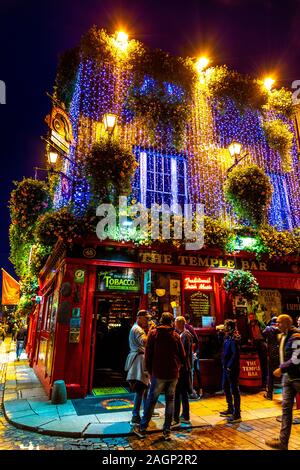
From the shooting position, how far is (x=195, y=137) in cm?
1366

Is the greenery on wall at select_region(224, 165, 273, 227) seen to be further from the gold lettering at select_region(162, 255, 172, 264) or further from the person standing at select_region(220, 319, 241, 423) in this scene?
the person standing at select_region(220, 319, 241, 423)

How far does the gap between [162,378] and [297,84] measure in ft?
52.3

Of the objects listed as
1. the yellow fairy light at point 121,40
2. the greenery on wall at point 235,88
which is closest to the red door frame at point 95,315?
the greenery on wall at point 235,88

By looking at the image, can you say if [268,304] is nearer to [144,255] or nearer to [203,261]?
[203,261]

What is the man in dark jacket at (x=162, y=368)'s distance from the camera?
5.78 meters

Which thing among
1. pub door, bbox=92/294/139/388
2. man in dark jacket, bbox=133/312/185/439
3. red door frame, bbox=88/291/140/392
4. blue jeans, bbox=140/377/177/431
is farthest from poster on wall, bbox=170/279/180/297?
blue jeans, bbox=140/377/177/431

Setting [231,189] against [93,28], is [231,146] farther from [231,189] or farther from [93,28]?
[93,28]

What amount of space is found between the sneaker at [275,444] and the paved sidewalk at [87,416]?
56.6 inches

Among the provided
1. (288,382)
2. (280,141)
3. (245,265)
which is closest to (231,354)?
(288,382)

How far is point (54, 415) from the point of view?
277 inches

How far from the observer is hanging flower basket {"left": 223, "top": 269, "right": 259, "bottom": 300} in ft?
34.3

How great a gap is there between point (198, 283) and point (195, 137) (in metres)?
6.53

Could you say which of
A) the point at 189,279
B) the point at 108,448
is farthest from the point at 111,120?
the point at 108,448
